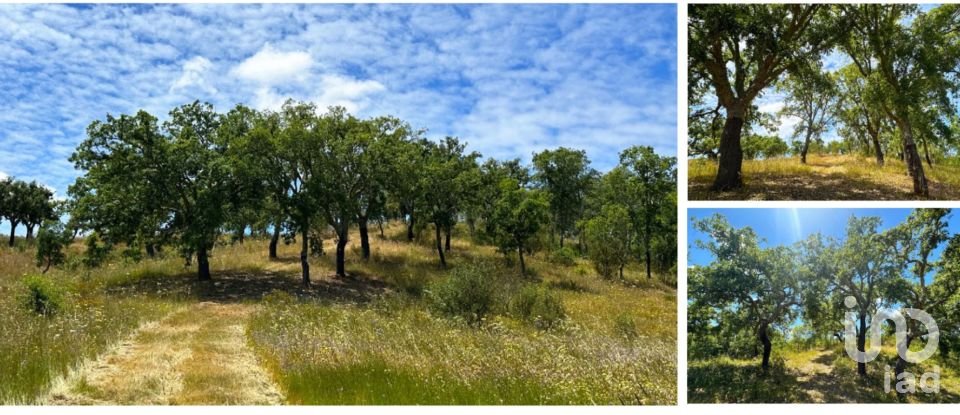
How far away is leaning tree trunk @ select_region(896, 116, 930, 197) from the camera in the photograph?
913 cm

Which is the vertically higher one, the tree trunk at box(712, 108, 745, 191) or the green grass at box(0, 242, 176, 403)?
the tree trunk at box(712, 108, 745, 191)

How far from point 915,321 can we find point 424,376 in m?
7.30

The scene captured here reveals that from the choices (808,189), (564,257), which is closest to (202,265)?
(564,257)

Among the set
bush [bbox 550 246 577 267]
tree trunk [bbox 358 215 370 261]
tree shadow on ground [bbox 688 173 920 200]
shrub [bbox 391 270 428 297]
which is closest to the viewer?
tree shadow on ground [bbox 688 173 920 200]

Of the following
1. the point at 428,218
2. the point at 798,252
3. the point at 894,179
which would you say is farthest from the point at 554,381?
the point at 428,218

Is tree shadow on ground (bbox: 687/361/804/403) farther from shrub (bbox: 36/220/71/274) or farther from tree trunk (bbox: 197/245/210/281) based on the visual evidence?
shrub (bbox: 36/220/71/274)

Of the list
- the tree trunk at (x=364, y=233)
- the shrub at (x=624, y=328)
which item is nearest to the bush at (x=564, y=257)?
the tree trunk at (x=364, y=233)

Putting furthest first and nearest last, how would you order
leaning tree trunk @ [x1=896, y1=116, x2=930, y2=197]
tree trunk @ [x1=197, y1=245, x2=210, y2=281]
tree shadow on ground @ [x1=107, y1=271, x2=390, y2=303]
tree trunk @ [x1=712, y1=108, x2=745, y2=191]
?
tree trunk @ [x1=197, y1=245, x2=210, y2=281] < tree shadow on ground @ [x1=107, y1=271, x2=390, y2=303] < leaning tree trunk @ [x1=896, y1=116, x2=930, y2=197] < tree trunk @ [x1=712, y1=108, x2=745, y2=191]

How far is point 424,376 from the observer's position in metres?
7.60

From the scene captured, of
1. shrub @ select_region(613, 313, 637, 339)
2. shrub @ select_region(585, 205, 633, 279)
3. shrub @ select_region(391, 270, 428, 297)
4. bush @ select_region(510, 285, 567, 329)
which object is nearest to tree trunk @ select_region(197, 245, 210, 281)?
shrub @ select_region(391, 270, 428, 297)

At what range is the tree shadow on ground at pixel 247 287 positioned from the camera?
68.4ft

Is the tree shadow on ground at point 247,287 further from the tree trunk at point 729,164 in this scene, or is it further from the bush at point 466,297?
the tree trunk at point 729,164

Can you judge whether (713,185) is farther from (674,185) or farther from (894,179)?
(674,185)

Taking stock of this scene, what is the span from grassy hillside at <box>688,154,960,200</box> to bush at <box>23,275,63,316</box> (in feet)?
45.6
